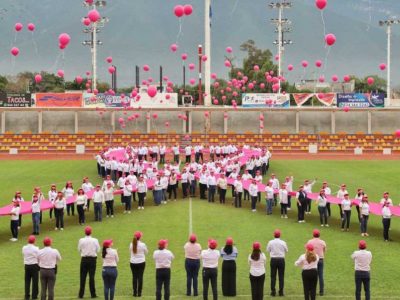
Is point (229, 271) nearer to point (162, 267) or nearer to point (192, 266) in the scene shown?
point (192, 266)

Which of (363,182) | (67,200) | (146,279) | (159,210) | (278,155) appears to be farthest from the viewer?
(278,155)

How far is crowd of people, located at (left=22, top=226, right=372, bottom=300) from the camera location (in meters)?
13.4

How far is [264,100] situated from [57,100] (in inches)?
724

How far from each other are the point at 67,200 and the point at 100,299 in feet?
32.0

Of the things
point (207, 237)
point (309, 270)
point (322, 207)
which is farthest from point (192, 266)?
point (322, 207)

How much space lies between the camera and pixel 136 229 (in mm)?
21938

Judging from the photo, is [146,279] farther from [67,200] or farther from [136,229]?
[67,200]

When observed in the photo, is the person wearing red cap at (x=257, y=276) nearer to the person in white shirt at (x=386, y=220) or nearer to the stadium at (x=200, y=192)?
the stadium at (x=200, y=192)

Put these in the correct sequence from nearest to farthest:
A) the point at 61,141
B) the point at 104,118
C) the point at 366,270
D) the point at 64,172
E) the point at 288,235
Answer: the point at 366,270 → the point at 288,235 → the point at 64,172 → the point at 61,141 → the point at 104,118

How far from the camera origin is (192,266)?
1433 cm

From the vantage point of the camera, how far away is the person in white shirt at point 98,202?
76.4 feet

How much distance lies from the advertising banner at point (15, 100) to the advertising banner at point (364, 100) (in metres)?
28.2

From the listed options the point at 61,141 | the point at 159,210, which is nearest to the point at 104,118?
the point at 61,141

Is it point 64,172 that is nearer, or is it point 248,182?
point 248,182
